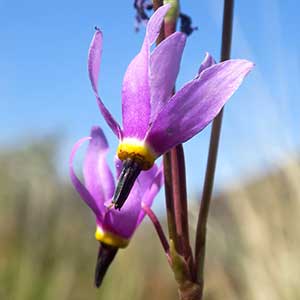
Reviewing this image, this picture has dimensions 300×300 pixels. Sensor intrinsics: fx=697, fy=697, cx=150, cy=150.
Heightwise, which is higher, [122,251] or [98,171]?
[98,171]

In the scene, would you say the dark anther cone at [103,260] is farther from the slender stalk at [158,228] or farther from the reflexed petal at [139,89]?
the reflexed petal at [139,89]

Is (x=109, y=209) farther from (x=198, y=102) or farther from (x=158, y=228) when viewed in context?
(x=198, y=102)

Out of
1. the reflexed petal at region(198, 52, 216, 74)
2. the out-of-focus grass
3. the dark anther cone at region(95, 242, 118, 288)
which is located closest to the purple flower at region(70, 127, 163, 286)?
the dark anther cone at region(95, 242, 118, 288)

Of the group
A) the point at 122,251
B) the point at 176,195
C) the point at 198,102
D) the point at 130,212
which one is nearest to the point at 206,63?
the point at 198,102

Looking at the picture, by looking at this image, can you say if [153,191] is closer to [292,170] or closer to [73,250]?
[292,170]

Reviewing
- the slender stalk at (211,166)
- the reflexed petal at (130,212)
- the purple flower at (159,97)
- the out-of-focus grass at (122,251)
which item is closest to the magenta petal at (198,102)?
the purple flower at (159,97)

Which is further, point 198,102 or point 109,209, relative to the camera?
point 109,209

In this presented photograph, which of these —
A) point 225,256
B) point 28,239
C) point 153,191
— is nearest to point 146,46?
point 153,191
